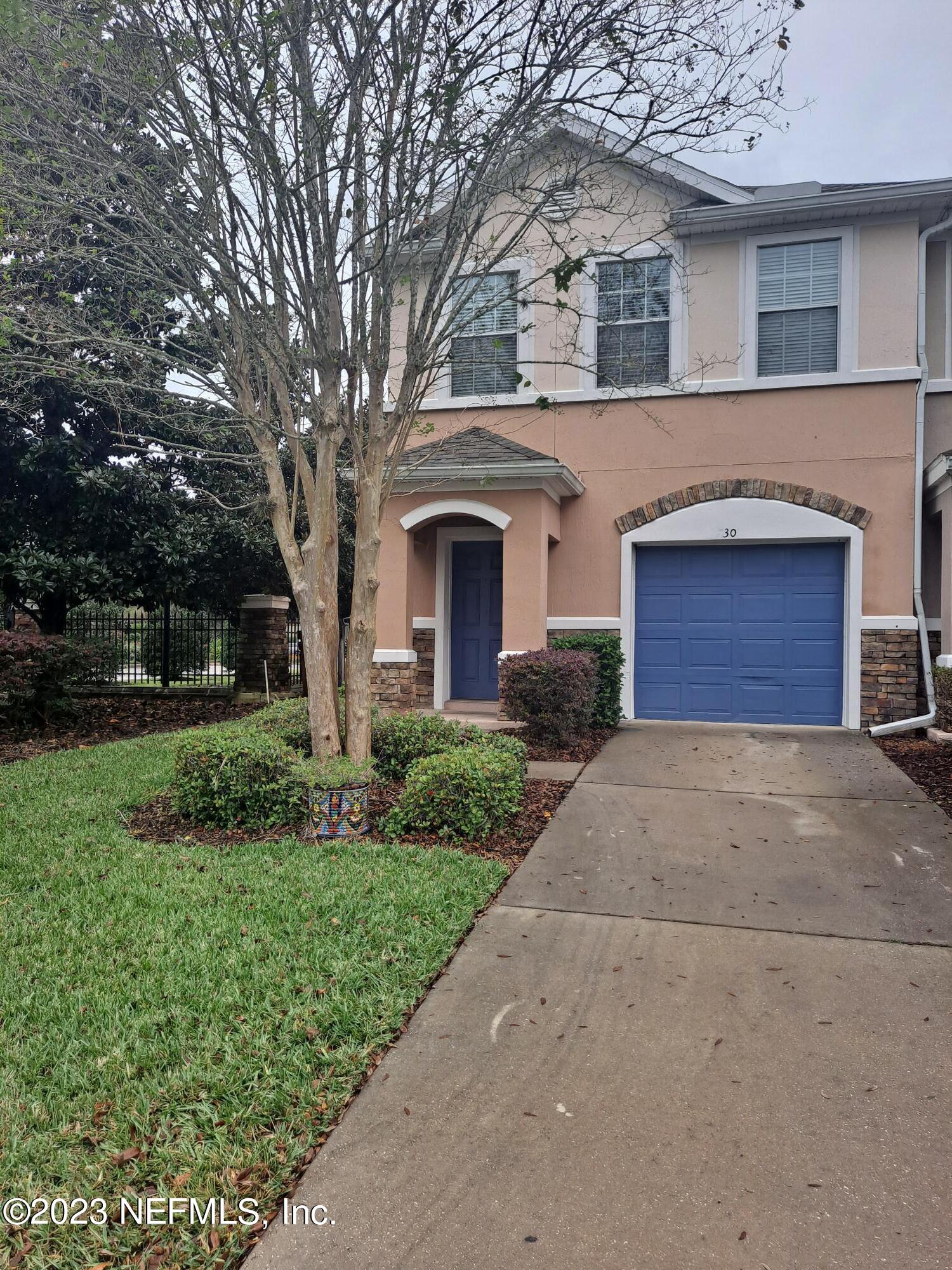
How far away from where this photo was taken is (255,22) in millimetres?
5449

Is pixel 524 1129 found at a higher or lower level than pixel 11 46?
lower

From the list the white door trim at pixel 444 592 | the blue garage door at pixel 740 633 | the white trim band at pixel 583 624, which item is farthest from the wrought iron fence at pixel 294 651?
the blue garage door at pixel 740 633

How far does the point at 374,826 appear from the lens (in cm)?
581

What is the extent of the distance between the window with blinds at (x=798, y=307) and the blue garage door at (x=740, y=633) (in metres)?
2.38

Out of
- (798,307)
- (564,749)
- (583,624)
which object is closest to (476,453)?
(583,624)

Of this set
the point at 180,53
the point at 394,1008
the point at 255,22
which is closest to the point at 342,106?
the point at 255,22

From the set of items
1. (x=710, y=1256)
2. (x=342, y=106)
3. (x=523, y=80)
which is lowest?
(x=710, y=1256)

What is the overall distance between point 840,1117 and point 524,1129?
103cm

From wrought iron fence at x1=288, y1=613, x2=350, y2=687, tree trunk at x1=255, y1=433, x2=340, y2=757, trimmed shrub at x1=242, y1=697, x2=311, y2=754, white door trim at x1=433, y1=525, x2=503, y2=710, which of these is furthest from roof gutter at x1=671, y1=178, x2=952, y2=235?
wrought iron fence at x1=288, y1=613, x2=350, y2=687

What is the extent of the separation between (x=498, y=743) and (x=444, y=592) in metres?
5.30

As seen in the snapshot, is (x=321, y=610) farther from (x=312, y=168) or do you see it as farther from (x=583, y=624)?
(x=583, y=624)

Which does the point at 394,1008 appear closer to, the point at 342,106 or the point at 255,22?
the point at 342,106

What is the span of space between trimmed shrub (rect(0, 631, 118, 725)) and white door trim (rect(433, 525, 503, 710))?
4609mm

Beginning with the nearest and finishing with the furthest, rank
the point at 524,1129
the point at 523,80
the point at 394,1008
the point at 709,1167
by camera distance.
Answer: the point at 709,1167, the point at 524,1129, the point at 394,1008, the point at 523,80
